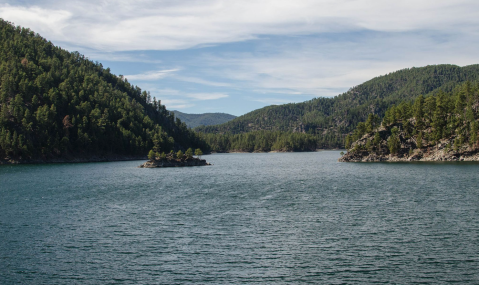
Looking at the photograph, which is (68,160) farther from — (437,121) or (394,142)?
(437,121)

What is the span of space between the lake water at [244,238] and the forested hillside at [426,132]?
82.4m

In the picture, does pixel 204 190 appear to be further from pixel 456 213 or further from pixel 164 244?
pixel 456 213

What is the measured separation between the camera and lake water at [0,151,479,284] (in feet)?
87.5

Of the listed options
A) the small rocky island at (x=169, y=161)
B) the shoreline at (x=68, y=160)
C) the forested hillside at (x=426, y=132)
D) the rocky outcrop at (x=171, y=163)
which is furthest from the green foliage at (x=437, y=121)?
the shoreline at (x=68, y=160)

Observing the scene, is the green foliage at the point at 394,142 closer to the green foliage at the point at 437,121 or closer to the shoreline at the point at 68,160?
the green foliage at the point at 437,121

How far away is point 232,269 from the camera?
27.6 m

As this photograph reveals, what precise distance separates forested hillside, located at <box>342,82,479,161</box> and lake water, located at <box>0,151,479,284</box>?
8245 cm

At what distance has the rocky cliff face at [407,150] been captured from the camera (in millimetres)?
133250

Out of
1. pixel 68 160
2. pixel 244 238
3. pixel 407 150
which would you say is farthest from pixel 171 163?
pixel 244 238

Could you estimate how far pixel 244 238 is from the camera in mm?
35531

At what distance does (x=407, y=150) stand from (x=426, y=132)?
10431 millimetres

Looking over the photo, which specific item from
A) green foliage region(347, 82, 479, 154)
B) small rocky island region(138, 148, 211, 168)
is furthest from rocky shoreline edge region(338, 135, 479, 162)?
small rocky island region(138, 148, 211, 168)

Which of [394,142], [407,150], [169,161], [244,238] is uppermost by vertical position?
[394,142]

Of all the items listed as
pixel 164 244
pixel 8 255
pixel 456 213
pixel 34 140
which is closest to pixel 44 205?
pixel 8 255
